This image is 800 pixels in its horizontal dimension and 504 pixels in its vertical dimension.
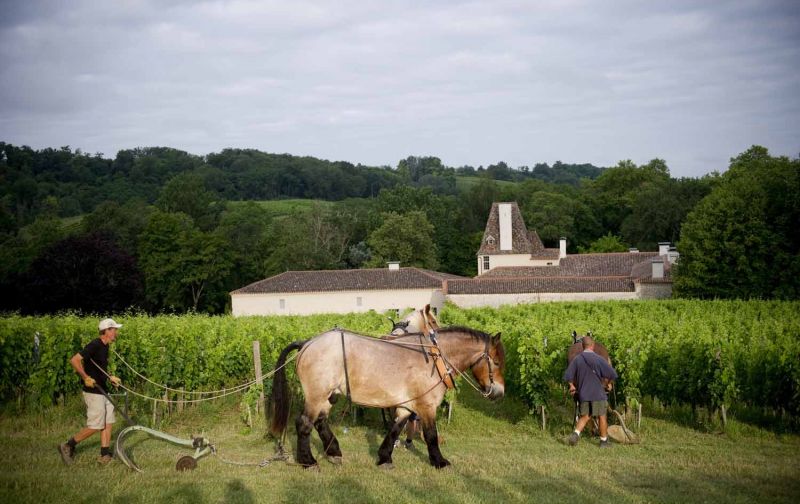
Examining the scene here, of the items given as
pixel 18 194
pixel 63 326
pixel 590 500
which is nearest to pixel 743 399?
pixel 590 500

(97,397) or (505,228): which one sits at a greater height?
(505,228)

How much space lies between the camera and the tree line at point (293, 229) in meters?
43.9

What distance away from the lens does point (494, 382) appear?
1035cm

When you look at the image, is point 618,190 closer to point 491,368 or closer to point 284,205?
point 284,205

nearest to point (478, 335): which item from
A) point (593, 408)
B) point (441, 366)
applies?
point (441, 366)

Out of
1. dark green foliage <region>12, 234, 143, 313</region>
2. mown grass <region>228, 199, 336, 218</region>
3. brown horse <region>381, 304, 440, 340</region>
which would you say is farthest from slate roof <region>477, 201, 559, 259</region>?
mown grass <region>228, 199, 336, 218</region>

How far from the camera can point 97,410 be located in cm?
1038

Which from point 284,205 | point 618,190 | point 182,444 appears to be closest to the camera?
point 182,444

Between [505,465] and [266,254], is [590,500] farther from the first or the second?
[266,254]

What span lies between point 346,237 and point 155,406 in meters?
62.0

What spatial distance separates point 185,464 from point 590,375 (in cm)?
636

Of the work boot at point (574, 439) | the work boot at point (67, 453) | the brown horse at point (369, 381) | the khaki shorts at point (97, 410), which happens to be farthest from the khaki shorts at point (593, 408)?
the work boot at point (67, 453)

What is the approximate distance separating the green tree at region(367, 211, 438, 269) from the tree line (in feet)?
0.39

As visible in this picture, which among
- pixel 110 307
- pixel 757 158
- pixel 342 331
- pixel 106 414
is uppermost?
pixel 757 158
